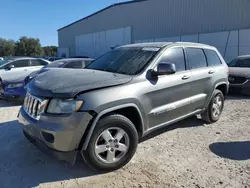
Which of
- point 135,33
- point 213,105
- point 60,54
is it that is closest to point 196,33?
point 135,33

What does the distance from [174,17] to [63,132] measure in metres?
19.3

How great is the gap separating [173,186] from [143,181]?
0.39 m

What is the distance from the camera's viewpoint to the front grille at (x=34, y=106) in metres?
3.05

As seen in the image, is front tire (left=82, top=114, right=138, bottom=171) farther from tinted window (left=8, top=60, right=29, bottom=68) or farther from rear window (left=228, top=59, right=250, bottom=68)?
tinted window (left=8, top=60, right=29, bottom=68)

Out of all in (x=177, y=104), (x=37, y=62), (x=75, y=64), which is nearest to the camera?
(x=177, y=104)

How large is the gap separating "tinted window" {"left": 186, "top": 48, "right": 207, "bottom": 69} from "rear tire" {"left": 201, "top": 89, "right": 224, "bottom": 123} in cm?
80

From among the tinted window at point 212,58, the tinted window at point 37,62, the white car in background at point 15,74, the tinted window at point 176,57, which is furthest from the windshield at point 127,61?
the tinted window at point 37,62

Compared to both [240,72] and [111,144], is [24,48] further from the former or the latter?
[111,144]

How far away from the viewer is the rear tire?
5238 mm

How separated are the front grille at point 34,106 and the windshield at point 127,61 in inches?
52.3

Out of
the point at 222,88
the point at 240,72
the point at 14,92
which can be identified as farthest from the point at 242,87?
the point at 14,92

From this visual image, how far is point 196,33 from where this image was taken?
60.7 ft

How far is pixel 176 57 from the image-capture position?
14.2 ft

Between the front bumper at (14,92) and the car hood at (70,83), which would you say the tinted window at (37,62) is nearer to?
the front bumper at (14,92)
